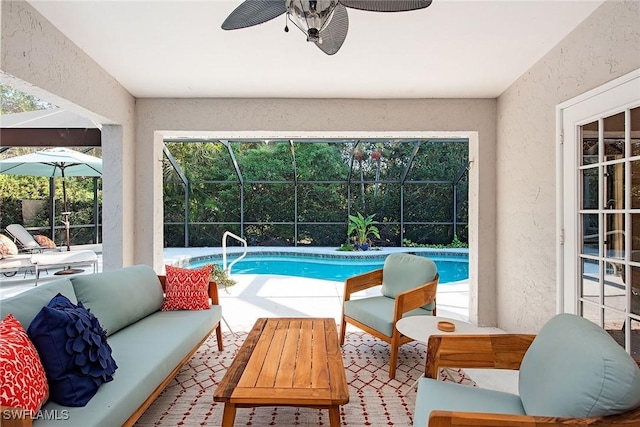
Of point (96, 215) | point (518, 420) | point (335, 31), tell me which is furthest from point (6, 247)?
point (518, 420)

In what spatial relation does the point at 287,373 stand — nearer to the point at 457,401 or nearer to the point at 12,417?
the point at 457,401

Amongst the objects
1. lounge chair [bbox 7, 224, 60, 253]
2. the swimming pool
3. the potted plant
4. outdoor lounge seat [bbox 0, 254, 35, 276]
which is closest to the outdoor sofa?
outdoor lounge seat [bbox 0, 254, 35, 276]

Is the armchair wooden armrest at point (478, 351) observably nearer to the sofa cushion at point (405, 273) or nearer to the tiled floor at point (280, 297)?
the sofa cushion at point (405, 273)

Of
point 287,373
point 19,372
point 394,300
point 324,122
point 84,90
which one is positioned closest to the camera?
point 19,372

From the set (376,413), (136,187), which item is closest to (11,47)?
(136,187)

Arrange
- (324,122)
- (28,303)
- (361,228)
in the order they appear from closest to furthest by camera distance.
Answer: (28,303), (324,122), (361,228)

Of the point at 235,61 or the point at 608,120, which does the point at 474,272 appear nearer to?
the point at 608,120

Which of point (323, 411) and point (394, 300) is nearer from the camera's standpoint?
point (323, 411)

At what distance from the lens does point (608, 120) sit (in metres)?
2.41

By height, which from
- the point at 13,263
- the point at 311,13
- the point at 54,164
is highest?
the point at 54,164

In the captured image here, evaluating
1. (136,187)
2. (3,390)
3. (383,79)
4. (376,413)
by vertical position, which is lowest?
(376,413)

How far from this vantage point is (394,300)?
3.41 m

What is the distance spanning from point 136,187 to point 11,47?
201cm

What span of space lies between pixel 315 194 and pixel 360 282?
690 cm
